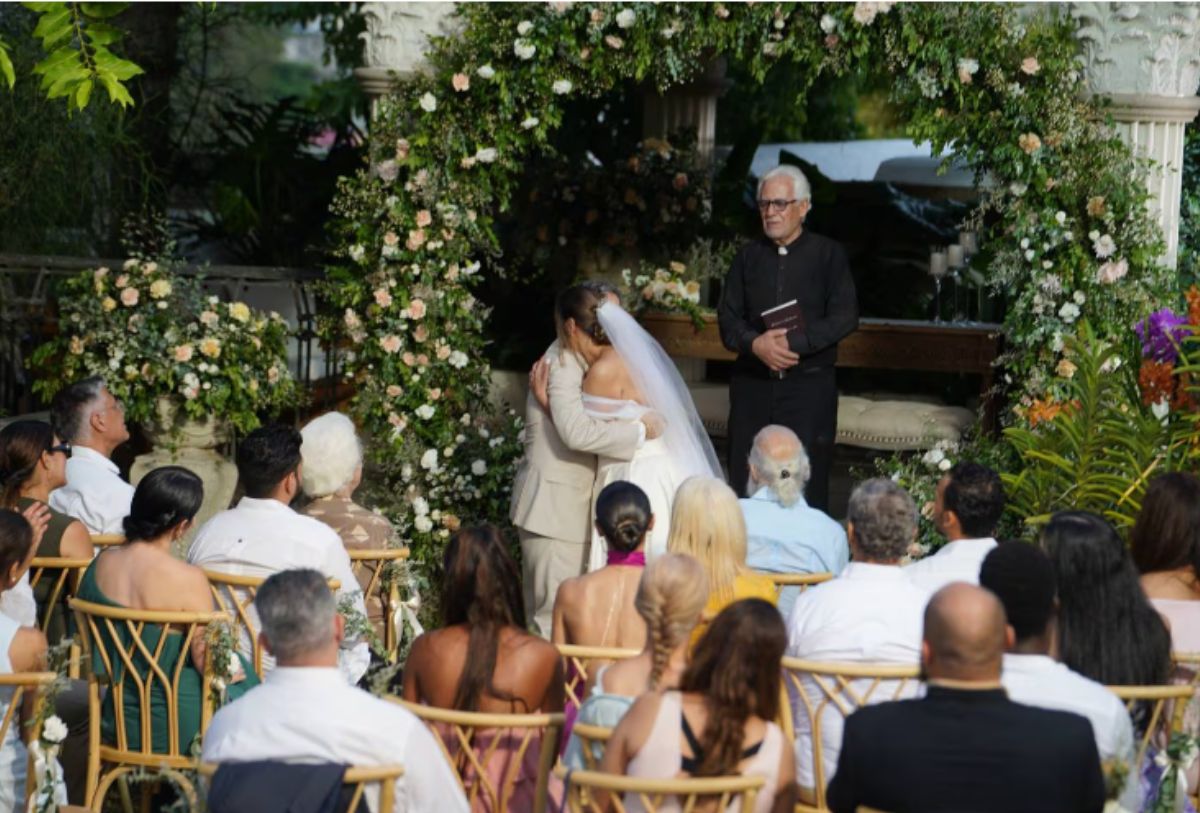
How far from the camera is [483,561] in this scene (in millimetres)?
4305

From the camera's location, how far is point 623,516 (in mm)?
4805

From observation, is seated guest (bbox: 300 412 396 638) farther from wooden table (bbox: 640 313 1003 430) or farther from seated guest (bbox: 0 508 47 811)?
wooden table (bbox: 640 313 1003 430)

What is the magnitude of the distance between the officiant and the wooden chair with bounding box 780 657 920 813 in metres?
3.19

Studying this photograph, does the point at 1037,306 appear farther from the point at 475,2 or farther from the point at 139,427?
the point at 139,427

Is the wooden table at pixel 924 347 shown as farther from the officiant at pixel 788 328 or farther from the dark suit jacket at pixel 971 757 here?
the dark suit jacket at pixel 971 757

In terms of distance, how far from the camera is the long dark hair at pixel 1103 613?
4242 mm

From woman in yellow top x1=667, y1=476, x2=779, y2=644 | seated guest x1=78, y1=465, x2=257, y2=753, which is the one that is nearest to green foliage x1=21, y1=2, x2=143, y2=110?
seated guest x1=78, y1=465, x2=257, y2=753

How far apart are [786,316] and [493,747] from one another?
12.9 ft

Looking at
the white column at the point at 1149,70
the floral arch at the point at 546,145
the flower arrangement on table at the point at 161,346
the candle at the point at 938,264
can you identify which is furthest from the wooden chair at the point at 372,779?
the candle at the point at 938,264

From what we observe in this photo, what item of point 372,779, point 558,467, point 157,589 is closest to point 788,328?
point 558,467

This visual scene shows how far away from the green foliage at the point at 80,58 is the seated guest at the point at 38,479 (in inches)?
42.5

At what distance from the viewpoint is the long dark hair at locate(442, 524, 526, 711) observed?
4.23 metres

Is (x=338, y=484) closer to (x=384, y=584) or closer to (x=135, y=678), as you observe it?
(x=384, y=584)

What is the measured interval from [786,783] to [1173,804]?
1.07m
